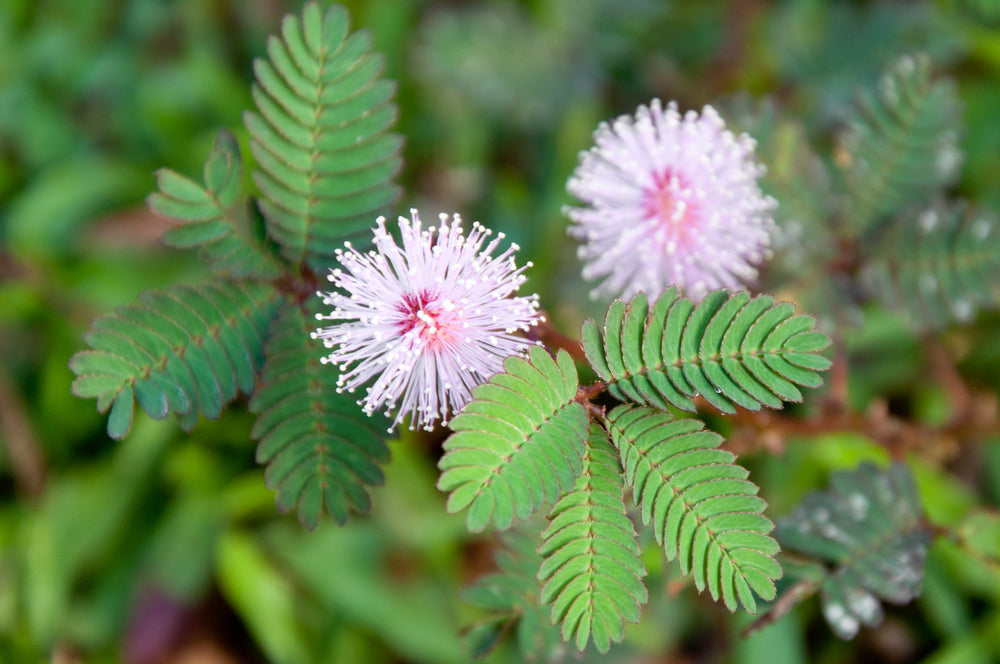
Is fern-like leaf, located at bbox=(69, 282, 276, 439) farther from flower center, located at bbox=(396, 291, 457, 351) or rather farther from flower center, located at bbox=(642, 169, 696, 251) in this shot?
flower center, located at bbox=(642, 169, 696, 251)

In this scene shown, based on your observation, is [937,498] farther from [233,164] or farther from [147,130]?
[147,130]

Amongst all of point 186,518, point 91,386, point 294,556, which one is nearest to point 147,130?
point 186,518

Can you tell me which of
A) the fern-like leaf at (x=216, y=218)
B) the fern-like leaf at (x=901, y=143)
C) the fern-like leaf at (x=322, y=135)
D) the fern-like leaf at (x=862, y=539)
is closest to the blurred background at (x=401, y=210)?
the fern-like leaf at (x=901, y=143)

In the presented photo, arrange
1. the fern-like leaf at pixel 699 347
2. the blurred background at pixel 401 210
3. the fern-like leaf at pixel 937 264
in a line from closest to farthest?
the fern-like leaf at pixel 699 347
the fern-like leaf at pixel 937 264
the blurred background at pixel 401 210

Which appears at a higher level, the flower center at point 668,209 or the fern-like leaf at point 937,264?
the fern-like leaf at point 937,264

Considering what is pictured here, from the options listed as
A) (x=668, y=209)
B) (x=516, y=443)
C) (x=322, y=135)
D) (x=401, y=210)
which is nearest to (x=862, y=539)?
(x=668, y=209)

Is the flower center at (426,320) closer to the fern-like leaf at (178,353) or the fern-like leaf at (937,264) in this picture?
the fern-like leaf at (178,353)

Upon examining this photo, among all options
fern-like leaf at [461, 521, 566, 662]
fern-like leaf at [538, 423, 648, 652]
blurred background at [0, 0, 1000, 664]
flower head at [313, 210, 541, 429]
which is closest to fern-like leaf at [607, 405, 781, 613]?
fern-like leaf at [538, 423, 648, 652]

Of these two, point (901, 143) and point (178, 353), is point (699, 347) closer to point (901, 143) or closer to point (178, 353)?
point (178, 353)
